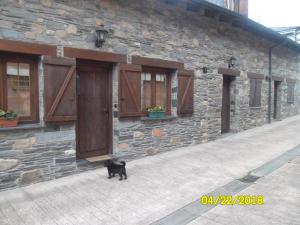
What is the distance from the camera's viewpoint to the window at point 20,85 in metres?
3.70

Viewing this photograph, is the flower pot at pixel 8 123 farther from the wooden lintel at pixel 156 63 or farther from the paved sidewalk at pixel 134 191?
the wooden lintel at pixel 156 63

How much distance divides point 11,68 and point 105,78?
5.62 feet

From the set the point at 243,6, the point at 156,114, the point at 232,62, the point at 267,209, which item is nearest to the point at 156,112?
the point at 156,114

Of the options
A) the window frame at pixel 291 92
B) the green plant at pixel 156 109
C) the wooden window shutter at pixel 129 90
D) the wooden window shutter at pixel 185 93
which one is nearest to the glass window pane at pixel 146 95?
the green plant at pixel 156 109

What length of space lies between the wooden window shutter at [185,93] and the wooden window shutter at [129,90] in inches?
52.4

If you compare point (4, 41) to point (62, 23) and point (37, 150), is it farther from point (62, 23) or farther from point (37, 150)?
point (37, 150)

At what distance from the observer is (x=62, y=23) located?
4098 millimetres

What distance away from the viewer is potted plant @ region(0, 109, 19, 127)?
140 inches

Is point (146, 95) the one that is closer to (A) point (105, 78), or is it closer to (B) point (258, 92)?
(A) point (105, 78)

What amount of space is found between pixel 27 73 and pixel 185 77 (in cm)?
367

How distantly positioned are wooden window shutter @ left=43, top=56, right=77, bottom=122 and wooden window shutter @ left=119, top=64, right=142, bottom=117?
987 mm

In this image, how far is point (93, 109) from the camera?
15.9 feet

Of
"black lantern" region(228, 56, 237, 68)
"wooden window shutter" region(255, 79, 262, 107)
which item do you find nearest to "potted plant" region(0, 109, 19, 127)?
"black lantern" region(228, 56, 237, 68)
